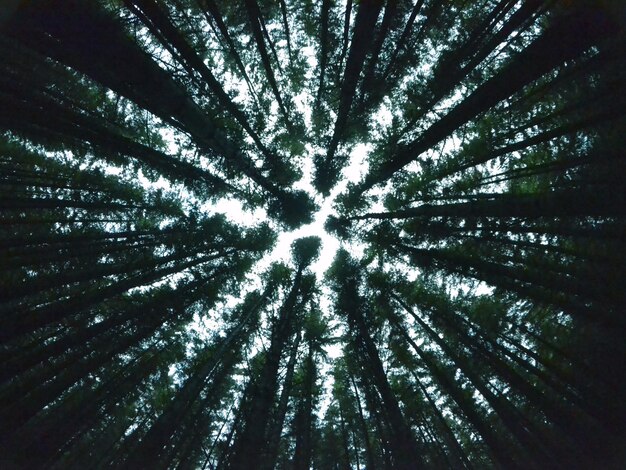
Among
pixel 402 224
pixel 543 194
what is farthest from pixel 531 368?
pixel 402 224

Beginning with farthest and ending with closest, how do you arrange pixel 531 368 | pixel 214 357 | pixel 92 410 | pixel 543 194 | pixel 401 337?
pixel 401 337 < pixel 214 357 < pixel 92 410 < pixel 531 368 < pixel 543 194

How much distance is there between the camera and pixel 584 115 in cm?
802

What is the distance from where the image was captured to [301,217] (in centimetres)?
1542

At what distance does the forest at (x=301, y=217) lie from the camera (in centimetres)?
652

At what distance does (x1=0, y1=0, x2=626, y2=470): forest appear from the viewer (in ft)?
21.4

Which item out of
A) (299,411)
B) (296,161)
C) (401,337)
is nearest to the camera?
(299,411)

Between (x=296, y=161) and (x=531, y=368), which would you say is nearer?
(x=531, y=368)

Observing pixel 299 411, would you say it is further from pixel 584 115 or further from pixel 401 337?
pixel 584 115

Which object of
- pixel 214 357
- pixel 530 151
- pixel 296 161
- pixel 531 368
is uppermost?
pixel 296 161

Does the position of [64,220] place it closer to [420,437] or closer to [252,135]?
[252,135]

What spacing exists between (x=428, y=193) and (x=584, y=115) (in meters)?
4.69

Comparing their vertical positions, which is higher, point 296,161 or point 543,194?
point 296,161

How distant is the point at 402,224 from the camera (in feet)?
40.7

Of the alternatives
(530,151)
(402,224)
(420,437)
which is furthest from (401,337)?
(530,151)
